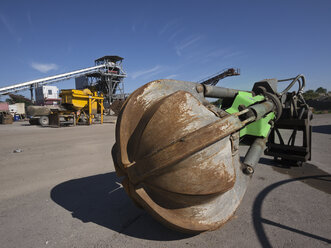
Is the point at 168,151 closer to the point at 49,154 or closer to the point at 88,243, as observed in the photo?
the point at 88,243

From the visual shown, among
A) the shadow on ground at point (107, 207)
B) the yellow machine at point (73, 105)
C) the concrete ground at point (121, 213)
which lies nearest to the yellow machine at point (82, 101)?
the yellow machine at point (73, 105)

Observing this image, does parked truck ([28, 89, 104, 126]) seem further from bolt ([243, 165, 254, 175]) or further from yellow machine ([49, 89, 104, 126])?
bolt ([243, 165, 254, 175])

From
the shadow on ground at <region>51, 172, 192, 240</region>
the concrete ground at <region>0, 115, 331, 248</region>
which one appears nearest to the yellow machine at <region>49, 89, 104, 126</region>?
the concrete ground at <region>0, 115, 331, 248</region>

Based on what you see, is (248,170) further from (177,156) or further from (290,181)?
(290,181)

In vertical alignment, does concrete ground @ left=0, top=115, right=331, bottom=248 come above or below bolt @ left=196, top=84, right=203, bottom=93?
below

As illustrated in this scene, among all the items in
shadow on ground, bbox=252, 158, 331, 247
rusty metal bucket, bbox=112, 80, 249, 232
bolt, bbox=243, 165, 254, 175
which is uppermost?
rusty metal bucket, bbox=112, 80, 249, 232

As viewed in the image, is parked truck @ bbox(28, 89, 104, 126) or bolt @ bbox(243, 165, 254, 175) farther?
parked truck @ bbox(28, 89, 104, 126)

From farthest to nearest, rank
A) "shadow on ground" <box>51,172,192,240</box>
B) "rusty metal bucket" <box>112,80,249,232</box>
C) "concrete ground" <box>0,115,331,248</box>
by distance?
"shadow on ground" <box>51,172,192,240</box> < "concrete ground" <box>0,115,331,248</box> < "rusty metal bucket" <box>112,80,249,232</box>

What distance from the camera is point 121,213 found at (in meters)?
2.08

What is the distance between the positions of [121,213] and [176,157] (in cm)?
140

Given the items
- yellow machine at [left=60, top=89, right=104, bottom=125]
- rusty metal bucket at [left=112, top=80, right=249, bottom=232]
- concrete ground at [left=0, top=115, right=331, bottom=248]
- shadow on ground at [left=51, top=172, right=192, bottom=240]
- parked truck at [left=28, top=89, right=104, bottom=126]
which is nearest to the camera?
rusty metal bucket at [left=112, top=80, right=249, bottom=232]

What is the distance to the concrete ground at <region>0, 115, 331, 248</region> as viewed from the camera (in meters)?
1.65

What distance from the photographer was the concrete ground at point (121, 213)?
5.40 feet

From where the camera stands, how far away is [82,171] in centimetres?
354
